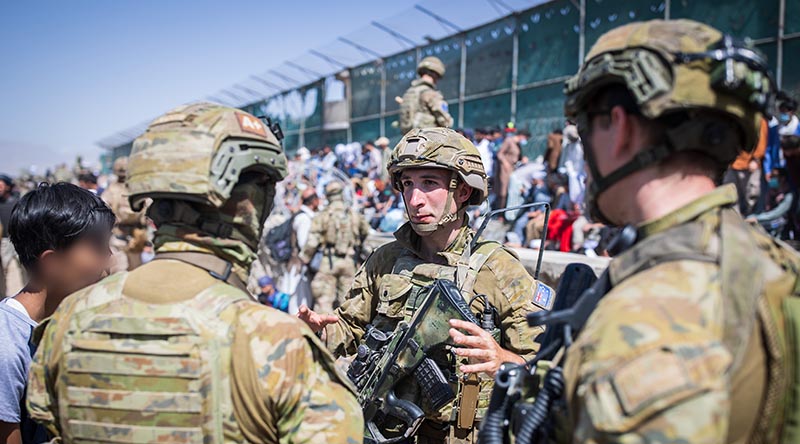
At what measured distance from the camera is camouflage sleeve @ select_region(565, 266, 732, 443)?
1103 mm

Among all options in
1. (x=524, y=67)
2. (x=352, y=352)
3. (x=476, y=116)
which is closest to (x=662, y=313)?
(x=352, y=352)

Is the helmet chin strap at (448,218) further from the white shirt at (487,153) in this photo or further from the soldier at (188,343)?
the white shirt at (487,153)

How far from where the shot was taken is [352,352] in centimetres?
322

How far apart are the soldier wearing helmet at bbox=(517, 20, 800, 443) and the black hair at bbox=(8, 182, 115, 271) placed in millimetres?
1975

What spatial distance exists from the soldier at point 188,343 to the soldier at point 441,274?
1.11m

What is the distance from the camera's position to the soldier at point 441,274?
9.21 ft

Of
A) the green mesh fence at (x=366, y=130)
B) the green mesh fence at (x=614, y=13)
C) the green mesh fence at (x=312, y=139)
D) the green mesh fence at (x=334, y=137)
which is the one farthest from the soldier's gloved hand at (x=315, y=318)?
the green mesh fence at (x=312, y=139)

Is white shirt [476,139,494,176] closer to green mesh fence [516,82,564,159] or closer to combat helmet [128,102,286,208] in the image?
green mesh fence [516,82,564,159]

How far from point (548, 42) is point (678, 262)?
13.4 meters

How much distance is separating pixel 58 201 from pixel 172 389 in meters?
1.27

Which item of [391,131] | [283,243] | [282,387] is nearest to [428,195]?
[282,387]

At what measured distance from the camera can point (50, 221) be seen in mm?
2396

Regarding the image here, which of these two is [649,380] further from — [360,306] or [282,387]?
[360,306]

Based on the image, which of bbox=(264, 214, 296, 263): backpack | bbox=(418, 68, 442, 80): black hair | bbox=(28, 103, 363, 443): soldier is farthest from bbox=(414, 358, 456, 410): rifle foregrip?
bbox=(264, 214, 296, 263): backpack
